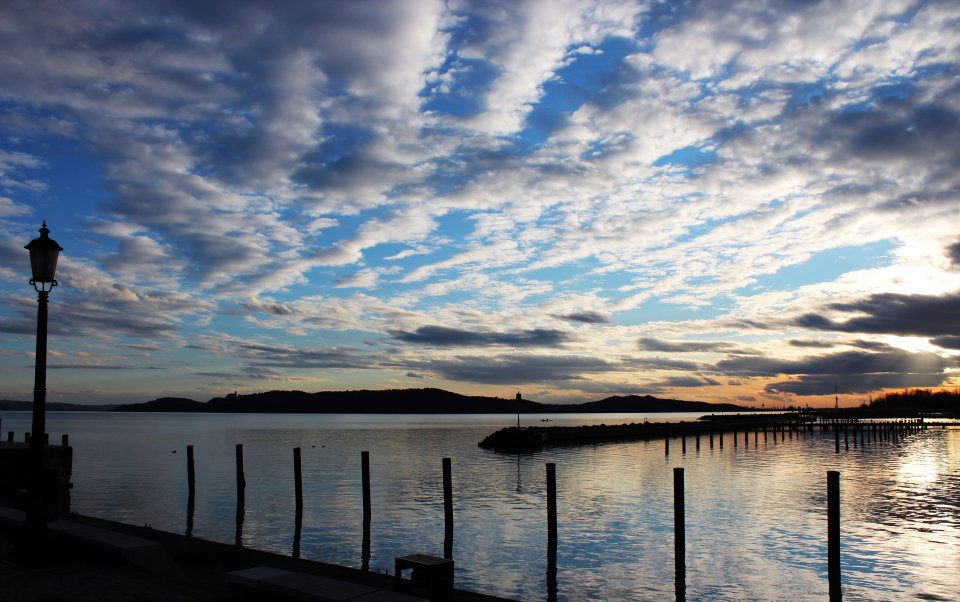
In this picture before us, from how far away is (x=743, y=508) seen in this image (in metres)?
35.8

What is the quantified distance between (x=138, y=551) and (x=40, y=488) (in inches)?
86.6

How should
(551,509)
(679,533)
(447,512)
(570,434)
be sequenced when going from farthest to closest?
(570,434)
(447,512)
(551,509)
(679,533)

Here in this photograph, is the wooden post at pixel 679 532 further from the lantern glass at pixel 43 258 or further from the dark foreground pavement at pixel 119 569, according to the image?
the lantern glass at pixel 43 258

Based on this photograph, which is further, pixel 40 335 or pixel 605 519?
pixel 605 519

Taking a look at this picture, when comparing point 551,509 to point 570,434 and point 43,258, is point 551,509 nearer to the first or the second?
point 43,258

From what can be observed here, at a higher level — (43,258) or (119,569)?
(43,258)

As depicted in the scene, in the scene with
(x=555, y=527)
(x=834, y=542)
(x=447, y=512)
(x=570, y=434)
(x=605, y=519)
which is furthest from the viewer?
(x=570, y=434)

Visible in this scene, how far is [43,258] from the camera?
13391mm

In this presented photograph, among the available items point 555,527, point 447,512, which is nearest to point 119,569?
point 555,527

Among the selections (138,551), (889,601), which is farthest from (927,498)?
(138,551)

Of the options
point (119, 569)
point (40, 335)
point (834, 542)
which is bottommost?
point (834, 542)

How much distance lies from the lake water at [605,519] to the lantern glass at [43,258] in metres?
14.0

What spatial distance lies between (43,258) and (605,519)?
1050 inches

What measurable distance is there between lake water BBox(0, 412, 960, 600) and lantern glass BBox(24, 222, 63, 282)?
14003 millimetres
